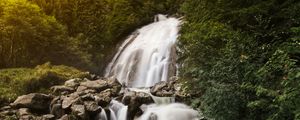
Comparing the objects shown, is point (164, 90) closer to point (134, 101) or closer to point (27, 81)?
point (134, 101)

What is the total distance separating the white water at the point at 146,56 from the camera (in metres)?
22.8

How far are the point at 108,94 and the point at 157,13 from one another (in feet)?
49.1

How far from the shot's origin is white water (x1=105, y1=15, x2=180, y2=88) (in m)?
22.8

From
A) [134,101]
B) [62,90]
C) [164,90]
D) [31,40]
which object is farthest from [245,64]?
[31,40]

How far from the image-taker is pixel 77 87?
63.1 ft

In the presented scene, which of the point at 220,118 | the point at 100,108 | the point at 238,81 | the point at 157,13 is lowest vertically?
the point at 100,108

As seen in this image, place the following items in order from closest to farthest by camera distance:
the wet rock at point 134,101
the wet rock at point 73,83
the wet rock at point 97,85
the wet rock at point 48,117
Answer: the wet rock at point 48,117
the wet rock at point 134,101
the wet rock at point 97,85
the wet rock at point 73,83

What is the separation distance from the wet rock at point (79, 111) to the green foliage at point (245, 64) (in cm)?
456

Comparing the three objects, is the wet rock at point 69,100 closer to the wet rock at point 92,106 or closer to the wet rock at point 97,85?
the wet rock at point 92,106

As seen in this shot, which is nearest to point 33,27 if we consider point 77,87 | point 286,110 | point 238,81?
point 77,87

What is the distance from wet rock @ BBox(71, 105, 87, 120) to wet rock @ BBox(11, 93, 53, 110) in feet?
6.31

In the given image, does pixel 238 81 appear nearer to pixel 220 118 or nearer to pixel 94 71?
pixel 220 118

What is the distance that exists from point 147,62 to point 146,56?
0.80 metres

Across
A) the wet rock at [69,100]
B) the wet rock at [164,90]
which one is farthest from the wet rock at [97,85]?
the wet rock at [164,90]
